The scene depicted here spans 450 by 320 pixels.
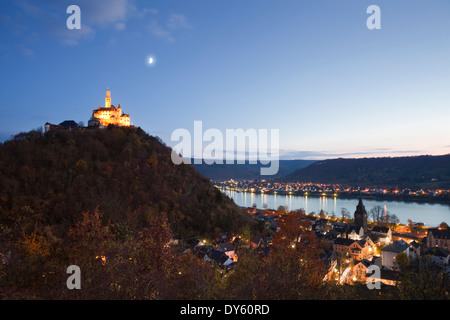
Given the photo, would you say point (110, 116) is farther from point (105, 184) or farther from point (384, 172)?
point (384, 172)

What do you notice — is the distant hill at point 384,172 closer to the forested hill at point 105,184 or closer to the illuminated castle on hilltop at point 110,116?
the forested hill at point 105,184

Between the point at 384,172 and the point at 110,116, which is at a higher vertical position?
the point at 110,116

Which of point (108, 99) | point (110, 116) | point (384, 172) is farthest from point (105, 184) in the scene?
point (384, 172)

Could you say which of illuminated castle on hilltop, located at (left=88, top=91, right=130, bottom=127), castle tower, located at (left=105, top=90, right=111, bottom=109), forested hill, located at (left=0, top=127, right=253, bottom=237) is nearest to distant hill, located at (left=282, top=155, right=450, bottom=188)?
forested hill, located at (left=0, top=127, right=253, bottom=237)

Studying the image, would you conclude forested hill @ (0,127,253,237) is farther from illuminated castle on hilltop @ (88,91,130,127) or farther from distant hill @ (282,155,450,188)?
distant hill @ (282,155,450,188)

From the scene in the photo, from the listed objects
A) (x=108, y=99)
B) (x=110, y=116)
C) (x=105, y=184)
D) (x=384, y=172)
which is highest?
(x=108, y=99)

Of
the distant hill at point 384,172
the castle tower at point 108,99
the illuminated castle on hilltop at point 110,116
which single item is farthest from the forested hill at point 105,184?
the distant hill at point 384,172

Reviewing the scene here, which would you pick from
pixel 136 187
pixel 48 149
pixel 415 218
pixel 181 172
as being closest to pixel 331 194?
pixel 415 218
